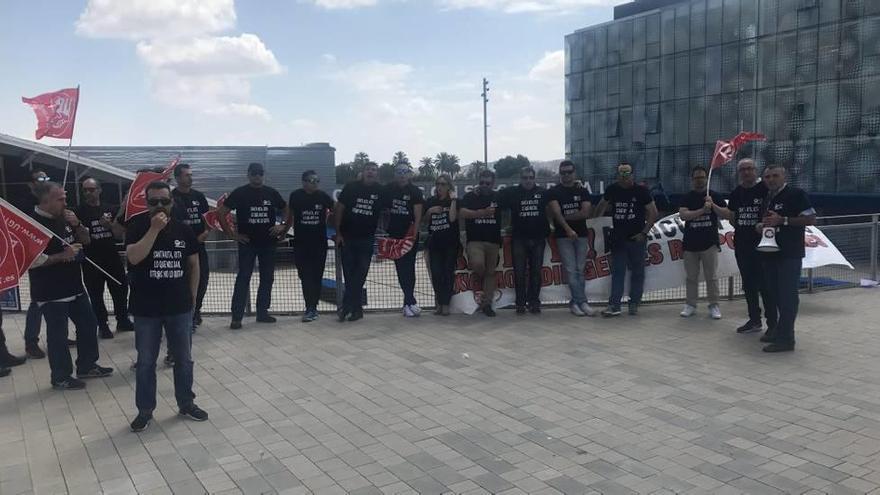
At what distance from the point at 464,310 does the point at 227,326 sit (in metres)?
3.08

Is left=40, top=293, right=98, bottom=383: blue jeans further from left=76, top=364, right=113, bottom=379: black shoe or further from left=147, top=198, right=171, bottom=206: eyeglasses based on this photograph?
left=147, top=198, right=171, bottom=206: eyeglasses

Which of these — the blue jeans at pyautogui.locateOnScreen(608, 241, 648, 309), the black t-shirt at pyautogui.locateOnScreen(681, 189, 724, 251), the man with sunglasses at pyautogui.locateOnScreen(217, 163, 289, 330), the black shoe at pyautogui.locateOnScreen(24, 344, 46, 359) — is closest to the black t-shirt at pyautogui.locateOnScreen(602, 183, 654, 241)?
the blue jeans at pyautogui.locateOnScreen(608, 241, 648, 309)

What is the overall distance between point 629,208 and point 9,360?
23.5ft

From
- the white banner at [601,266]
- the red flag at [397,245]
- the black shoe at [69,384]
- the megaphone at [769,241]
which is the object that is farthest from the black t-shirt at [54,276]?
the megaphone at [769,241]

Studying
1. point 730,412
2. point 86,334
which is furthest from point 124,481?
point 730,412

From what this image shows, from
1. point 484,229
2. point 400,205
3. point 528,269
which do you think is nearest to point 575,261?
point 528,269

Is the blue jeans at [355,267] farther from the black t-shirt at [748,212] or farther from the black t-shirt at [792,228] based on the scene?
the black t-shirt at [792,228]

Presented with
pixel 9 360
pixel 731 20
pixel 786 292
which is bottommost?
pixel 9 360

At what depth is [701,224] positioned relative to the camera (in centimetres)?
838

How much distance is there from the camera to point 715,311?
27.8 ft

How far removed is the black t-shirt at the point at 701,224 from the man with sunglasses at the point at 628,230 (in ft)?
1.44

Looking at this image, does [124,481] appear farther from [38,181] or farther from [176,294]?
[38,181]

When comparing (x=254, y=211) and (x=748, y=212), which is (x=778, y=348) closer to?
(x=748, y=212)

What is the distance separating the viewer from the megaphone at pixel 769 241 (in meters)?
6.77
